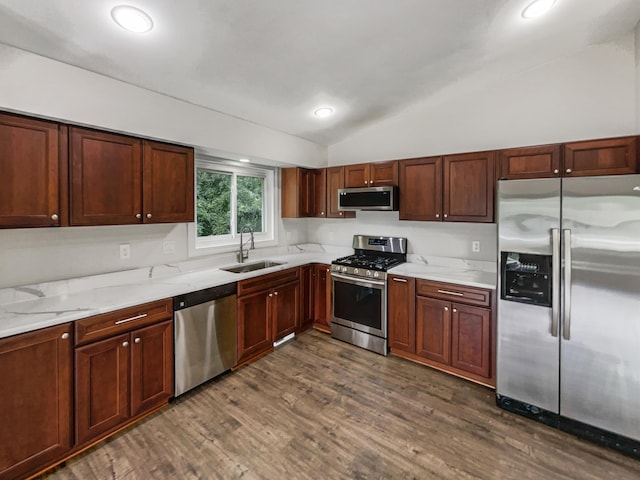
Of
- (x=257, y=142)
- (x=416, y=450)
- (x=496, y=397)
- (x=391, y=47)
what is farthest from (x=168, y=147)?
(x=496, y=397)

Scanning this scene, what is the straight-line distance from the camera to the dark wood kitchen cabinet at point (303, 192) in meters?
3.97

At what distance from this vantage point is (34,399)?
170cm

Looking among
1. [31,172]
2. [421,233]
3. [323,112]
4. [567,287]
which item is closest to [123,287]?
[31,172]

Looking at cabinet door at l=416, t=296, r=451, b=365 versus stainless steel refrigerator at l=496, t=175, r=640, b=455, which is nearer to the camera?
stainless steel refrigerator at l=496, t=175, r=640, b=455

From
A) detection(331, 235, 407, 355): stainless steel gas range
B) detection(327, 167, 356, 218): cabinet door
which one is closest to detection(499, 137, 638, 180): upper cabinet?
detection(331, 235, 407, 355): stainless steel gas range

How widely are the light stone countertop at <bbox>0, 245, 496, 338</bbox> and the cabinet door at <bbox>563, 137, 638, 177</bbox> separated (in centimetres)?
110

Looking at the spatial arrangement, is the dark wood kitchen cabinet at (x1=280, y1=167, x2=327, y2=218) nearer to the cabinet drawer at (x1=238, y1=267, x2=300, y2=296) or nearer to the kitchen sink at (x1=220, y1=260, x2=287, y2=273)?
the kitchen sink at (x1=220, y1=260, x2=287, y2=273)

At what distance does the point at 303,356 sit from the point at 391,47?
9.47 ft

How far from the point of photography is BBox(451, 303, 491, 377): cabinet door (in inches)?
103

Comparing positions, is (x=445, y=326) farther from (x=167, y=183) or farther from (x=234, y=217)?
(x=167, y=183)

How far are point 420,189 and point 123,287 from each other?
289 centimetres

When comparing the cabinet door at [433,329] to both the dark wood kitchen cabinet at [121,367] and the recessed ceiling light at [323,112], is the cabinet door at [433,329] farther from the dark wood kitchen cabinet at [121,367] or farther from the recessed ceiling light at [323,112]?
the dark wood kitchen cabinet at [121,367]

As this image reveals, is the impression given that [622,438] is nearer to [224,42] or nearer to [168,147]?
[224,42]

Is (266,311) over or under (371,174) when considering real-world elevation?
under
